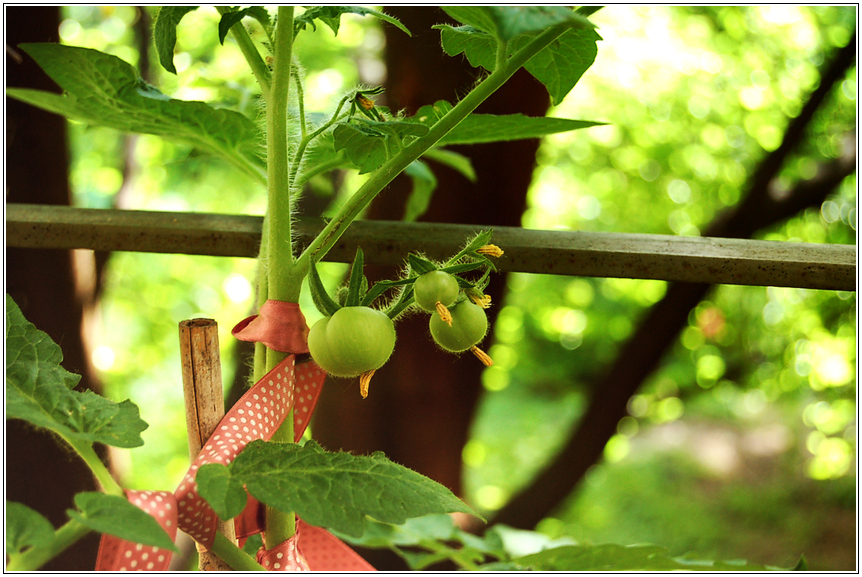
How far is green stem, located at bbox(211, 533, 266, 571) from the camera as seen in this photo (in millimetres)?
361

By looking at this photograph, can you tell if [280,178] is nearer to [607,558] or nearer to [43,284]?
[607,558]

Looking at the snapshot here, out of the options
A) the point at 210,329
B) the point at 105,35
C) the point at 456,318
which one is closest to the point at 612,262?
the point at 456,318

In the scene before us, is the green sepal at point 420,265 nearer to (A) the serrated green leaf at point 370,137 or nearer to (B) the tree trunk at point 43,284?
(A) the serrated green leaf at point 370,137

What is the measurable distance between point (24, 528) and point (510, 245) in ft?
1.23

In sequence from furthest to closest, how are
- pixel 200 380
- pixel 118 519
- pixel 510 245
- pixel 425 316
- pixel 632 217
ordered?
pixel 632 217, pixel 425 316, pixel 510 245, pixel 200 380, pixel 118 519

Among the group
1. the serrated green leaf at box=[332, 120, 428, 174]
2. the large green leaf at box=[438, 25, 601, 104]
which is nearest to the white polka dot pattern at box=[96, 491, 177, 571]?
the serrated green leaf at box=[332, 120, 428, 174]

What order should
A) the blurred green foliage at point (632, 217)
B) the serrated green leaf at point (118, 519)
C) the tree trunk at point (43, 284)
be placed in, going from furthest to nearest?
the blurred green foliage at point (632, 217) < the tree trunk at point (43, 284) < the serrated green leaf at point (118, 519)

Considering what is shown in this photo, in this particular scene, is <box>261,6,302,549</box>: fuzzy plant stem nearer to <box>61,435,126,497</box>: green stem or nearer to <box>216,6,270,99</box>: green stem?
<box>216,6,270,99</box>: green stem

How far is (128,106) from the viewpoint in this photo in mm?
438

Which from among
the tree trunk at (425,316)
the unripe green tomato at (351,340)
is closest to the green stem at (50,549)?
the unripe green tomato at (351,340)

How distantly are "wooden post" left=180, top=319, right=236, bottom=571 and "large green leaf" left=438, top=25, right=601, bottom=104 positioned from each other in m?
0.25

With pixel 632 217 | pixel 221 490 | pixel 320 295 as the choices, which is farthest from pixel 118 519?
pixel 632 217

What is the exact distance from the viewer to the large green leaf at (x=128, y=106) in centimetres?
41

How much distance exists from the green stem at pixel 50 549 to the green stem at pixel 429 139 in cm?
18
